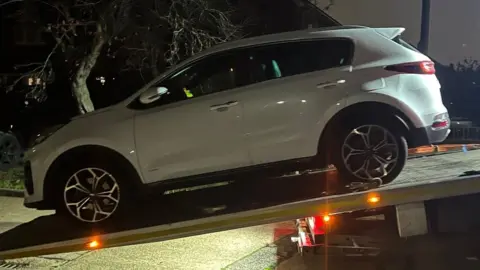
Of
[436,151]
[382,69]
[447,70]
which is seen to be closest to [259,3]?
[447,70]

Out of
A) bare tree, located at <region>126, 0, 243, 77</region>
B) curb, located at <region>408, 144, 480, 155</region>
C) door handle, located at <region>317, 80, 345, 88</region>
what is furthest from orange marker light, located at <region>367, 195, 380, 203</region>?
bare tree, located at <region>126, 0, 243, 77</region>

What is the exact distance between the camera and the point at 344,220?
472 cm

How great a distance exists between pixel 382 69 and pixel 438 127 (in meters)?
0.69

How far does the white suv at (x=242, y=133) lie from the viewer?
440cm

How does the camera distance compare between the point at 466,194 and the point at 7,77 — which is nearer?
the point at 466,194

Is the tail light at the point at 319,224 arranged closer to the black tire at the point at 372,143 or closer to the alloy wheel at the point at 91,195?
the black tire at the point at 372,143

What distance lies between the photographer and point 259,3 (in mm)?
18891

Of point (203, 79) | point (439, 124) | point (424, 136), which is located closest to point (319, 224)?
point (424, 136)

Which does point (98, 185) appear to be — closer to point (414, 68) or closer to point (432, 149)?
point (414, 68)

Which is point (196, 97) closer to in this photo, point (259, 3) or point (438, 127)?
point (438, 127)

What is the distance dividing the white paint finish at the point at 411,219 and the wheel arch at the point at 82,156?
2087 mm

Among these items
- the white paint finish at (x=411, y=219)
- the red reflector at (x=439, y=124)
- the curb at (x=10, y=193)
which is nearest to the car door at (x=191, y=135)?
the white paint finish at (x=411, y=219)

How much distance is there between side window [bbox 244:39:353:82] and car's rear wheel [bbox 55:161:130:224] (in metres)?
1.43

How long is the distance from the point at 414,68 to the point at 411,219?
1.26 m
